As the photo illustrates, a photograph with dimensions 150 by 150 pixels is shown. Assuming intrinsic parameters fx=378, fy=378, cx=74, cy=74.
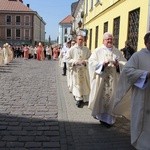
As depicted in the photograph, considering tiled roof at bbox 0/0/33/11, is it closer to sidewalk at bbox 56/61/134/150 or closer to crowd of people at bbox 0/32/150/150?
crowd of people at bbox 0/32/150/150

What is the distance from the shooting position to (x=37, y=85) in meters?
13.5

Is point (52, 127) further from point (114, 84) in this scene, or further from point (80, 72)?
point (80, 72)

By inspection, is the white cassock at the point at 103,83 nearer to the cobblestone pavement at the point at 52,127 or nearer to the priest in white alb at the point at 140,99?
the cobblestone pavement at the point at 52,127

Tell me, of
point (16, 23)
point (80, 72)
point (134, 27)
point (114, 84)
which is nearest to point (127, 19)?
point (134, 27)

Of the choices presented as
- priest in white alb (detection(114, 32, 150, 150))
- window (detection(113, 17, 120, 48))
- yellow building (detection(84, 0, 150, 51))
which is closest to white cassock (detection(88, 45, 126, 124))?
priest in white alb (detection(114, 32, 150, 150))

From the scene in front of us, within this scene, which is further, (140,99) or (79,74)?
(79,74)

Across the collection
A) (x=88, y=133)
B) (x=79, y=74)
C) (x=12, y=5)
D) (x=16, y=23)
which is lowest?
(x=88, y=133)

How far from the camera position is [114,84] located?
732 centimetres

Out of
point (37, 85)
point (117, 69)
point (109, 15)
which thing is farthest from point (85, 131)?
point (109, 15)

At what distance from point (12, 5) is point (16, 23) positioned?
4.33 meters

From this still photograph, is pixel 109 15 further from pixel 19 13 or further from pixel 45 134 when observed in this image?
pixel 19 13

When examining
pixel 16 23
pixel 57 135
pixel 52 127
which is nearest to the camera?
pixel 57 135

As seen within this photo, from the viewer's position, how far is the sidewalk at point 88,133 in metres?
5.92

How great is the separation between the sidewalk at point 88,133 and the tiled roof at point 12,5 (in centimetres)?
8192
